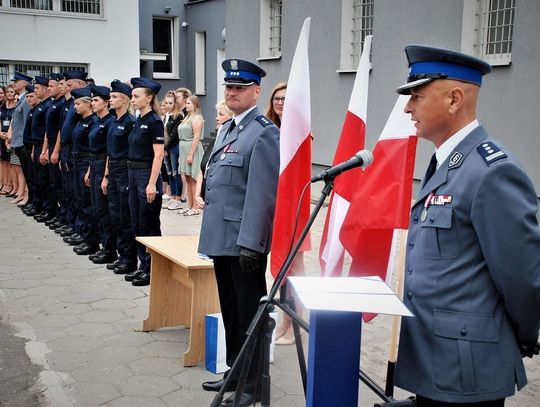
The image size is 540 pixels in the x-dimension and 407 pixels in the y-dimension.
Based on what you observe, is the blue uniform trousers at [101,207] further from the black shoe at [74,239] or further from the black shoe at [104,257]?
the black shoe at [74,239]

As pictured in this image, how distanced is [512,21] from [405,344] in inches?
333

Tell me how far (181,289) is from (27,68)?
698 inches

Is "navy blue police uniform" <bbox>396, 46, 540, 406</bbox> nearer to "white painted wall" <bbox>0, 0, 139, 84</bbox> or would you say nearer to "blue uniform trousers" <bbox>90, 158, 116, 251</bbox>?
"blue uniform trousers" <bbox>90, 158, 116, 251</bbox>

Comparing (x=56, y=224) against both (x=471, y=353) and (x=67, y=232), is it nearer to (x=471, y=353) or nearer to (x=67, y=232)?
(x=67, y=232)

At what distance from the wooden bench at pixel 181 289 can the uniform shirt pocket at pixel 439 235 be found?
2.52m

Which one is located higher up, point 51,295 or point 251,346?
point 251,346

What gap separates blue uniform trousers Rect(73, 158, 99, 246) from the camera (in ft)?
27.9

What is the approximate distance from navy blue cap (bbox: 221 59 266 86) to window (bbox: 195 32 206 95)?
21008 millimetres

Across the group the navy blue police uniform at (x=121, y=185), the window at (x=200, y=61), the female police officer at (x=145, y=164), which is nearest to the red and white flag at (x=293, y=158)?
the female police officer at (x=145, y=164)

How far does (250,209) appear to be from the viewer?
393 centimetres

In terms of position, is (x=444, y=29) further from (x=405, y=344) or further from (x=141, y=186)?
(x=405, y=344)

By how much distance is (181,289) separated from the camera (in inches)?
217

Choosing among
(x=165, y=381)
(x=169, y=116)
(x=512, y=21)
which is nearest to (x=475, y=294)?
(x=165, y=381)

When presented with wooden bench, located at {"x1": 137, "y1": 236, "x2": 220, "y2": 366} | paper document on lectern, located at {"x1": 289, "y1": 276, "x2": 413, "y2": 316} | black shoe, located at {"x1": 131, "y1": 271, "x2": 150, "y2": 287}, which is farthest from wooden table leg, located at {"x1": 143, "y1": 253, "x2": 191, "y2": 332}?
paper document on lectern, located at {"x1": 289, "y1": 276, "x2": 413, "y2": 316}
